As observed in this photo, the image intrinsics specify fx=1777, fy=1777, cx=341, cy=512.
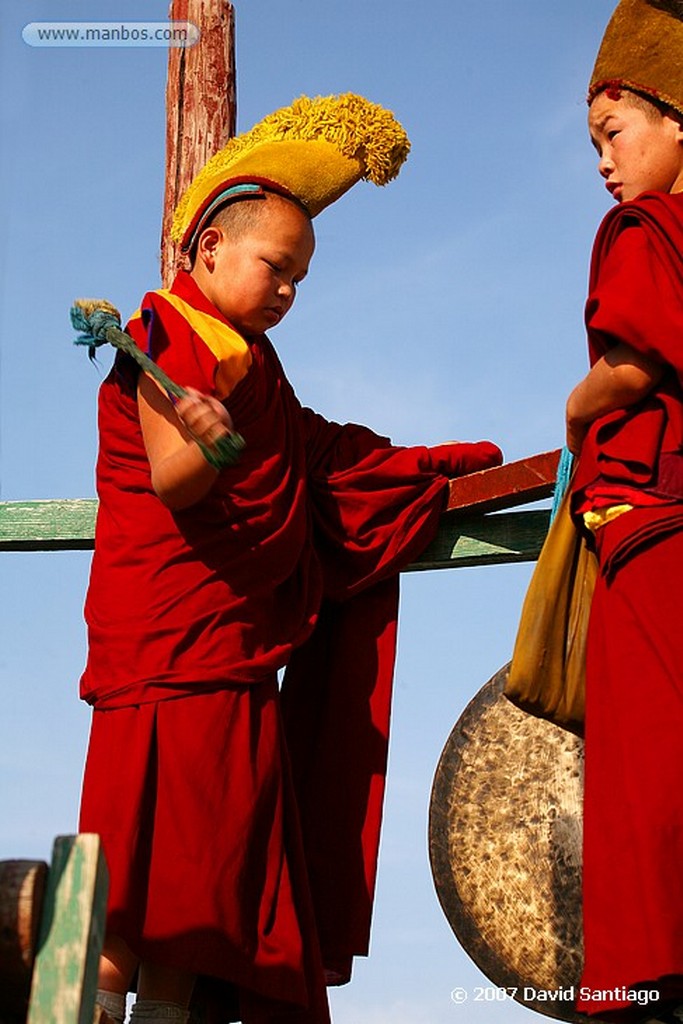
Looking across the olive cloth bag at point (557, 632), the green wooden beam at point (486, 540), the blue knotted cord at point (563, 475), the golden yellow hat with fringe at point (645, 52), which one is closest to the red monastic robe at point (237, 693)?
the green wooden beam at point (486, 540)

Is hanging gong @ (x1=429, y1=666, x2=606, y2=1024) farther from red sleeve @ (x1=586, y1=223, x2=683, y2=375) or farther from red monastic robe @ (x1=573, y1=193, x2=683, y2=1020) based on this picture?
red sleeve @ (x1=586, y1=223, x2=683, y2=375)

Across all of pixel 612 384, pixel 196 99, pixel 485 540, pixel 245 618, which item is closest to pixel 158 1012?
pixel 245 618

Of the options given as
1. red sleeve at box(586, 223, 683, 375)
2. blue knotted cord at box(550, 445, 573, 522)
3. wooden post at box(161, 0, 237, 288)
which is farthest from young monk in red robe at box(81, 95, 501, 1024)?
wooden post at box(161, 0, 237, 288)

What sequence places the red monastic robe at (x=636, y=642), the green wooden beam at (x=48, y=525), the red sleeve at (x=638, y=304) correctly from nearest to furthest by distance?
1. the red monastic robe at (x=636, y=642)
2. the red sleeve at (x=638, y=304)
3. the green wooden beam at (x=48, y=525)

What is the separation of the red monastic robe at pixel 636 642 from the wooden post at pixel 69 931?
142 cm

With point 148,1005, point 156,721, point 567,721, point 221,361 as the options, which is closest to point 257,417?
point 221,361

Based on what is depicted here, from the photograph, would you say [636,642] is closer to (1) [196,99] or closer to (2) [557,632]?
(2) [557,632]

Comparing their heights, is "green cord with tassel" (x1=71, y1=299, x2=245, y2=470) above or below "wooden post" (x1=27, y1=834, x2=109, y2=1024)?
above

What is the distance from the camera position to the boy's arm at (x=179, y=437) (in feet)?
13.9

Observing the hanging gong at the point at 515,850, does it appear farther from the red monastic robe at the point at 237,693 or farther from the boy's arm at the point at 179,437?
the boy's arm at the point at 179,437

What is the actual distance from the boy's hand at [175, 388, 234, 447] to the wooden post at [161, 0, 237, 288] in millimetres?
2146

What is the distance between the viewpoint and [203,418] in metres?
4.24

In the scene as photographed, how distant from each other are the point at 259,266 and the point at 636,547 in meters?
1.43

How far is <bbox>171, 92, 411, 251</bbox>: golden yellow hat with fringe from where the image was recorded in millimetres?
5059
